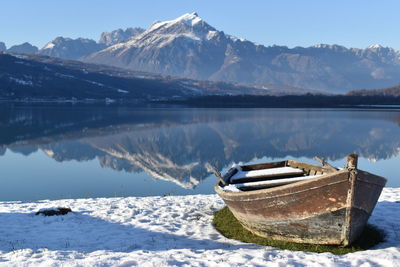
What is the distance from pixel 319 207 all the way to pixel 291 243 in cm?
187

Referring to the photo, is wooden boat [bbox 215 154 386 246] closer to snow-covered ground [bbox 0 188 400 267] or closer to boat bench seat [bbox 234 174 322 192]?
snow-covered ground [bbox 0 188 400 267]

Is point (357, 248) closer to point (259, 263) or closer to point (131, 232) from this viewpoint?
point (259, 263)

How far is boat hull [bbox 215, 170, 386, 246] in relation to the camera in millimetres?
10758

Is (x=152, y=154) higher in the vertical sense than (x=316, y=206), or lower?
lower

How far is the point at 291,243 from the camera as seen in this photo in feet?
40.5

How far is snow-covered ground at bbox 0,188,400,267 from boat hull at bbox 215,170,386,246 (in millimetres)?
767

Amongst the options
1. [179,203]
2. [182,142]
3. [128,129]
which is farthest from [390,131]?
[179,203]

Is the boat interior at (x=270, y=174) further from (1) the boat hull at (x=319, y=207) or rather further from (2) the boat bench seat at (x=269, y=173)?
(1) the boat hull at (x=319, y=207)

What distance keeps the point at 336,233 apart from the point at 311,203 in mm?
1271

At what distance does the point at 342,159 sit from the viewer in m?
40.8

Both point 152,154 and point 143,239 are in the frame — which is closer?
point 143,239

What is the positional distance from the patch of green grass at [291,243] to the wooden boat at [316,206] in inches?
7.4

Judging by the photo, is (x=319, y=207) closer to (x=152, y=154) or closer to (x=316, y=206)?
(x=316, y=206)

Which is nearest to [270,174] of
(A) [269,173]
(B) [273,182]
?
(A) [269,173]
